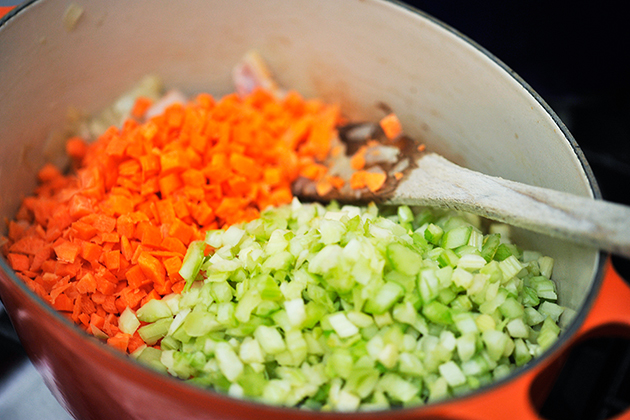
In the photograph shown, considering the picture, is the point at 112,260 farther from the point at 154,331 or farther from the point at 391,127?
the point at 391,127

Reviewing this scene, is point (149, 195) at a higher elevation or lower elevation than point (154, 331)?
higher

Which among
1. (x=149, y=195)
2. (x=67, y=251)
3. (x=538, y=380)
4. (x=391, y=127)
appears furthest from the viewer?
(x=391, y=127)

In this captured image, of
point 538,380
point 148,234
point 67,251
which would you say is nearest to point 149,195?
point 148,234

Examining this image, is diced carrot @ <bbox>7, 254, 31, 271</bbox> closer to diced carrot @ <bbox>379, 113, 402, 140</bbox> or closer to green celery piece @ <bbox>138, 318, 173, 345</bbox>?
green celery piece @ <bbox>138, 318, 173, 345</bbox>

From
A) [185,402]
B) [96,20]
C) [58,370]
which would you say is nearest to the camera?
[185,402]

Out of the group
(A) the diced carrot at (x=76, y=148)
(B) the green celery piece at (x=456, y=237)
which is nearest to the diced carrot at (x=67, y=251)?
(A) the diced carrot at (x=76, y=148)

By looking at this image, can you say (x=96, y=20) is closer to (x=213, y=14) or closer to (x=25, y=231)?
(x=213, y=14)

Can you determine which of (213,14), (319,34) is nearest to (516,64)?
(319,34)

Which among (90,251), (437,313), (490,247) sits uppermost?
(90,251)
